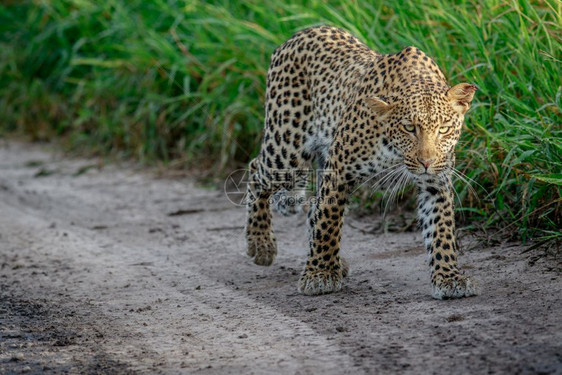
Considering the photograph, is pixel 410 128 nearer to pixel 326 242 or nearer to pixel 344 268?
pixel 326 242

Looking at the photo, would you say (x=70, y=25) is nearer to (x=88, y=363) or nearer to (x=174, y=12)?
(x=174, y=12)

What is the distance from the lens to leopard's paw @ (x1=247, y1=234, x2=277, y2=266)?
6297 millimetres

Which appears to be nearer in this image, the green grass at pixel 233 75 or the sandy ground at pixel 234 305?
the sandy ground at pixel 234 305

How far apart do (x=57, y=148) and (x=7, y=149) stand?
2.37ft

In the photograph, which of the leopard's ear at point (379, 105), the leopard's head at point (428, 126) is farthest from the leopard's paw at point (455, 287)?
the leopard's ear at point (379, 105)

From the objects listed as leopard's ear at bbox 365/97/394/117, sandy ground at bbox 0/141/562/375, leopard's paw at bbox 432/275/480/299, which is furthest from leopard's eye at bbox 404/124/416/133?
sandy ground at bbox 0/141/562/375

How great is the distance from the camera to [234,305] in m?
5.39

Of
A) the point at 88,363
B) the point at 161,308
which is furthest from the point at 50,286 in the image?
the point at 88,363

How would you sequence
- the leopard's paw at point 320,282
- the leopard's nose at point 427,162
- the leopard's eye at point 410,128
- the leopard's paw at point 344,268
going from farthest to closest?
1. the leopard's paw at point 344,268
2. the leopard's paw at point 320,282
3. the leopard's eye at point 410,128
4. the leopard's nose at point 427,162

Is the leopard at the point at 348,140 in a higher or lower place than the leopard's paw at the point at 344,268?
higher

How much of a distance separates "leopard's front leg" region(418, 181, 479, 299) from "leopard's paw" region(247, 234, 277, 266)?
1281 mm

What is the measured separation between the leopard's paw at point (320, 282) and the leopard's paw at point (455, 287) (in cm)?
62

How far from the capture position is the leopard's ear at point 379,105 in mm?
5199

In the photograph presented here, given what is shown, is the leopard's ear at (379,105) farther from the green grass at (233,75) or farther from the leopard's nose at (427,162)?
the green grass at (233,75)
